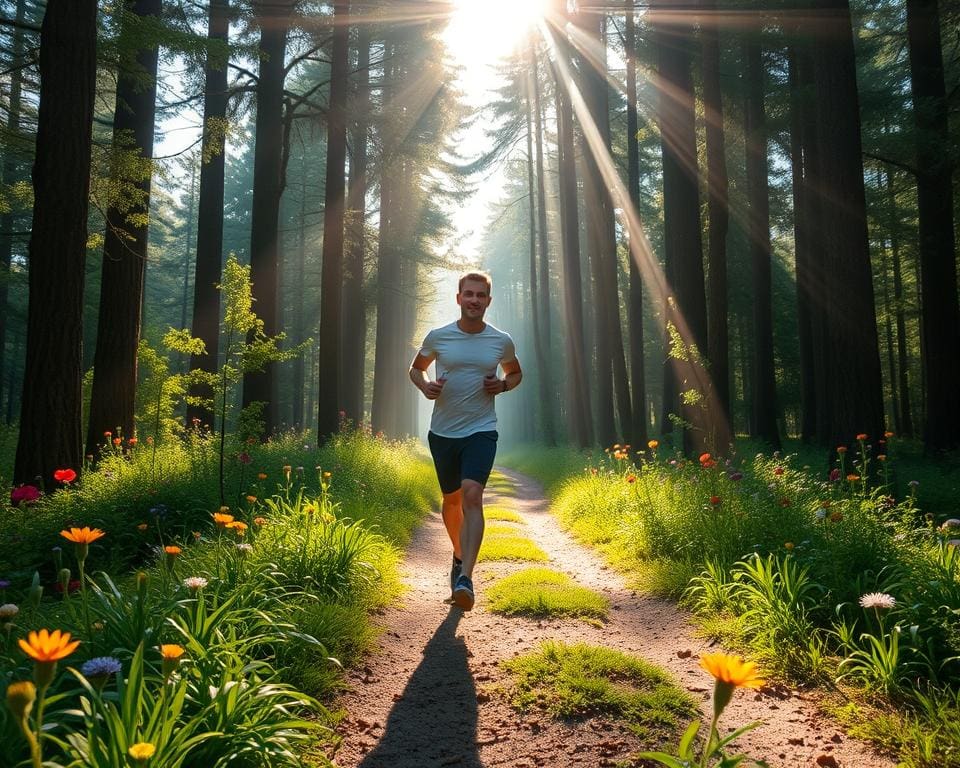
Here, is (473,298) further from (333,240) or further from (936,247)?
(936,247)

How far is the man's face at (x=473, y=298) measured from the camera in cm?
459

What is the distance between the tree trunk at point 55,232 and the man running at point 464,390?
4.06 metres

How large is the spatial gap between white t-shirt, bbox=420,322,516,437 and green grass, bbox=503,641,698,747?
1.71 m

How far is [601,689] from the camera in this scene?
2.95m

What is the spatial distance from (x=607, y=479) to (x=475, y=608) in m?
4.81

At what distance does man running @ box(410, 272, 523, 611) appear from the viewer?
4.49m

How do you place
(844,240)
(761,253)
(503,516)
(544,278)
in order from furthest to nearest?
(544,278)
(761,253)
(503,516)
(844,240)

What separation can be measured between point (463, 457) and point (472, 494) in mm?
348

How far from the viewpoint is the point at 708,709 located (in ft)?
9.53

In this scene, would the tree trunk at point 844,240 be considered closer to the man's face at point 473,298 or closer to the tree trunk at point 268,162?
the man's face at point 473,298

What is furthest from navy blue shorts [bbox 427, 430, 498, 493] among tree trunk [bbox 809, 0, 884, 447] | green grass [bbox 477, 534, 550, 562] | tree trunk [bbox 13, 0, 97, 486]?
tree trunk [bbox 809, 0, 884, 447]

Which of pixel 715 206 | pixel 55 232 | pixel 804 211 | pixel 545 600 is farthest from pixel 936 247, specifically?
pixel 55 232

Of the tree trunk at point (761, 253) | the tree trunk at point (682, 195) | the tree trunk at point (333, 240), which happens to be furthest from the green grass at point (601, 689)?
the tree trunk at point (761, 253)

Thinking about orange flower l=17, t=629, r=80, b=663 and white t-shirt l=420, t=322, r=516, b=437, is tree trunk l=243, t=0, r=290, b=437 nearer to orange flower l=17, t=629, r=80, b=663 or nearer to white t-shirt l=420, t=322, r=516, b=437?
white t-shirt l=420, t=322, r=516, b=437
